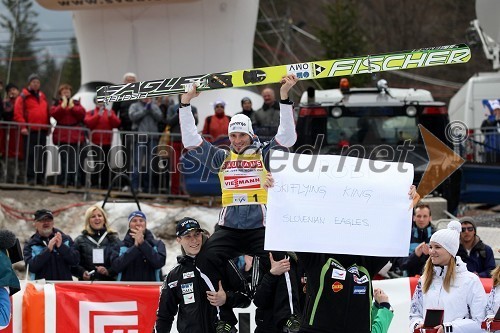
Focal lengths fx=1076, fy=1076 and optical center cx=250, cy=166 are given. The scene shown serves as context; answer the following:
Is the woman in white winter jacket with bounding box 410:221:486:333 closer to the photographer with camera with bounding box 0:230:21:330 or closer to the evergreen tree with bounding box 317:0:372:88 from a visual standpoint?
the photographer with camera with bounding box 0:230:21:330

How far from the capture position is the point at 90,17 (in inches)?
740

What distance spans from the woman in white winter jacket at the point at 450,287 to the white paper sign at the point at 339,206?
0.88 feet

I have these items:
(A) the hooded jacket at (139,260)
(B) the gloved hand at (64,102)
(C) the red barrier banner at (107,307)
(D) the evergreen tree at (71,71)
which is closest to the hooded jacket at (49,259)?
(A) the hooded jacket at (139,260)

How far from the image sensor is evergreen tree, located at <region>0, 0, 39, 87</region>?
1337 inches

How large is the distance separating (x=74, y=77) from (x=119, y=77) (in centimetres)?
1732

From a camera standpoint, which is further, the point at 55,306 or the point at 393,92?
the point at 393,92

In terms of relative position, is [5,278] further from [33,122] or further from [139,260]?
[33,122]

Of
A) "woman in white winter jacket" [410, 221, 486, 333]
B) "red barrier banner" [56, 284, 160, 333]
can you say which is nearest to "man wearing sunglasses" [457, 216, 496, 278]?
"woman in white winter jacket" [410, 221, 486, 333]

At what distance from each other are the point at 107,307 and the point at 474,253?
11.9 ft

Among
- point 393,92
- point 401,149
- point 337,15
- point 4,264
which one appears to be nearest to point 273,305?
point 4,264

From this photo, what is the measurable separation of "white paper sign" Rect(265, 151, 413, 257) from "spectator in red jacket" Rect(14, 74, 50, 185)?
8536 mm

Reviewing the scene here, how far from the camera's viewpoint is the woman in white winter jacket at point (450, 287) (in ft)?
25.3

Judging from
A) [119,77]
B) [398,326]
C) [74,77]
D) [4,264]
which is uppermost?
[74,77]

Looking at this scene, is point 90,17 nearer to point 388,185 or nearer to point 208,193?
point 208,193
